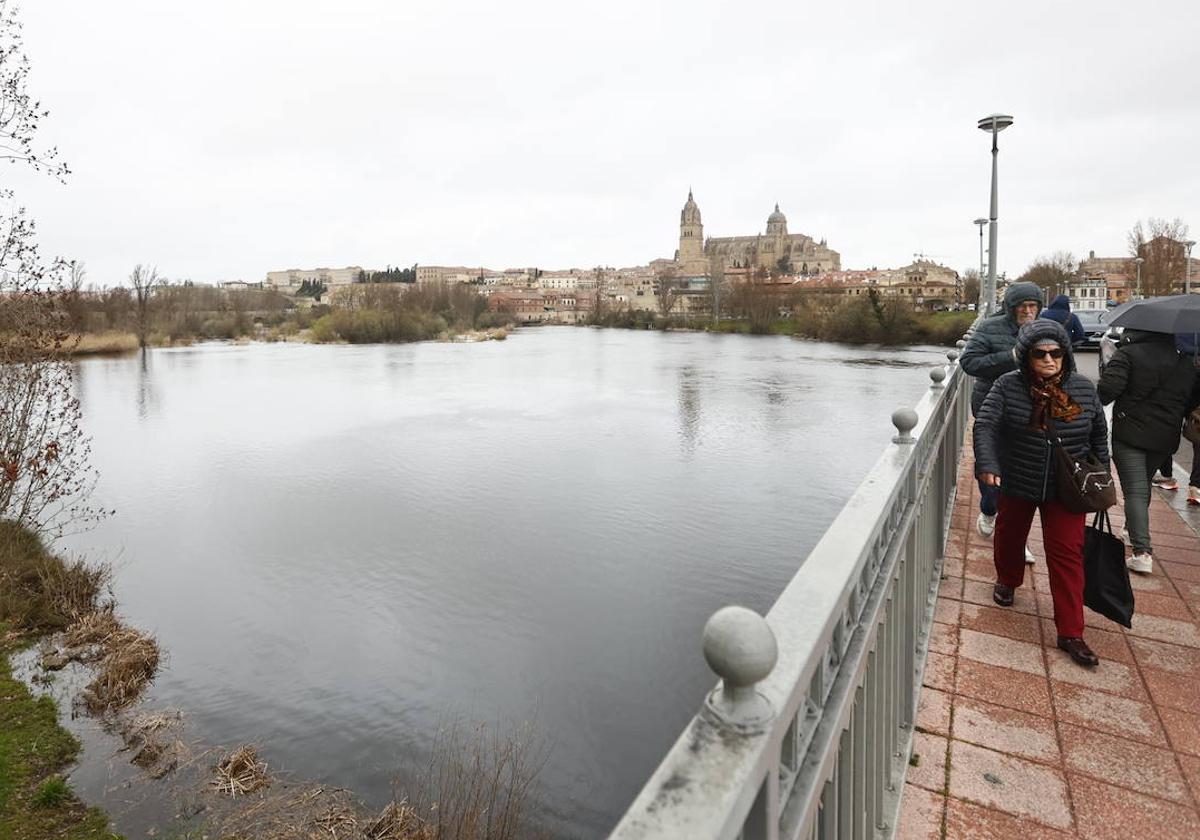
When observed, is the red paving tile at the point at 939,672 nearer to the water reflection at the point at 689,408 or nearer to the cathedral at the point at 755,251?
the water reflection at the point at 689,408

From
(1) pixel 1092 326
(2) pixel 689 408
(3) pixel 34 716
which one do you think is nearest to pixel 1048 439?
(3) pixel 34 716

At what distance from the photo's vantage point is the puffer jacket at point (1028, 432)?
351 cm

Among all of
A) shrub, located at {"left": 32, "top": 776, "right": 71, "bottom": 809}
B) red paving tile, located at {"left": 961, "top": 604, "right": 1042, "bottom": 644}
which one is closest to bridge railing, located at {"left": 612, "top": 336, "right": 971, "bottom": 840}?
red paving tile, located at {"left": 961, "top": 604, "right": 1042, "bottom": 644}

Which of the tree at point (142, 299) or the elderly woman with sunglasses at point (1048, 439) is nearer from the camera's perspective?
the elderly woman with sunglasses at point (1048, 439)

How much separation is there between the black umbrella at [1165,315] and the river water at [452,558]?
18.6ft

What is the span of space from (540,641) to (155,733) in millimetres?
4469

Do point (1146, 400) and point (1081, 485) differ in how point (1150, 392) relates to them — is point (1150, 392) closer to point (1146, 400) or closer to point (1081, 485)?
point (1146, 400)

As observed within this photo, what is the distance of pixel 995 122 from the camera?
479 inches

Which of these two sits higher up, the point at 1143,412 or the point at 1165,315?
the point at 1165,315

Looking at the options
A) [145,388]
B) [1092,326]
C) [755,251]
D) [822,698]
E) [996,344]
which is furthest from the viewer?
[755,251]

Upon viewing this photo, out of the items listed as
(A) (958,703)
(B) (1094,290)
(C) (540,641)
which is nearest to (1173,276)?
(B) (1094,290)

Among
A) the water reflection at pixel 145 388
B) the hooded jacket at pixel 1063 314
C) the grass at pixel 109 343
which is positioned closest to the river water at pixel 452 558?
the water reflection at pixel 145 388

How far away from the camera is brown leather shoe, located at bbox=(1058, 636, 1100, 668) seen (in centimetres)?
334

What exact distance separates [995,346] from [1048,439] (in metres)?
1.58
